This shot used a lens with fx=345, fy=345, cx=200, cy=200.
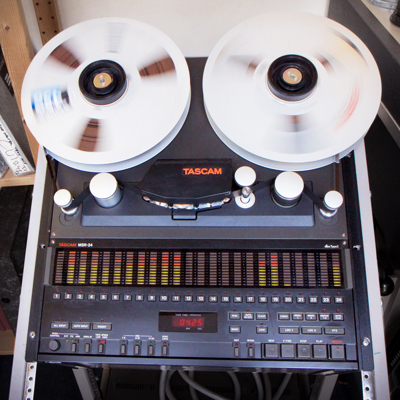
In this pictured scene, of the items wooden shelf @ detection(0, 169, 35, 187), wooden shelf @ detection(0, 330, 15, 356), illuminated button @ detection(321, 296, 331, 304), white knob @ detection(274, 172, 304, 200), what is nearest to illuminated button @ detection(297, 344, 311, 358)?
illuminated button @ detection(321, 296, 331, 304)

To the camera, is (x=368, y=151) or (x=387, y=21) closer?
(x=387, y=21)

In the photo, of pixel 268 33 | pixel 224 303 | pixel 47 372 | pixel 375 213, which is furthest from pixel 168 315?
pixel 47 372

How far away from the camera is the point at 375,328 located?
2.58ft

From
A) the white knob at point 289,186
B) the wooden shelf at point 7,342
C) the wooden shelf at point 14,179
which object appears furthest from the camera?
the wooden shelf at point 7,342

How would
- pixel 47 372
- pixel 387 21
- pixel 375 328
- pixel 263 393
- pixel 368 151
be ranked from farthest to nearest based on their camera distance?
pixel 47 372 → pixel 368 151 → pixel 263 393 → pixel 387 21 → pixel 375 328

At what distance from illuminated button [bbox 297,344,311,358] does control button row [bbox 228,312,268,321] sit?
0.10 m

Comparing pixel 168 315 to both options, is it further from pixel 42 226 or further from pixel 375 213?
pixel 375 213

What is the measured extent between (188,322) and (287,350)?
9.1 inches

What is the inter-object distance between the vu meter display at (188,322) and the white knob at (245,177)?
1.03 ft

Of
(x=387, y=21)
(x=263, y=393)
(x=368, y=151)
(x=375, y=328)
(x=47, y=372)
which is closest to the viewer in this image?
(x=375, y=328)

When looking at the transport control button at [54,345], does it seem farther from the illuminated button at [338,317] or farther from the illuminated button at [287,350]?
the illuminated button at [338,317]

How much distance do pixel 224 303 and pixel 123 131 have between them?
1.54 ft

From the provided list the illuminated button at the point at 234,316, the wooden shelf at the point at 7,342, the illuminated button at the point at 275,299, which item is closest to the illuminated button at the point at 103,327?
the illuminated button at the point at 234,316

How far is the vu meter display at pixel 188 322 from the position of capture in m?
0.80
